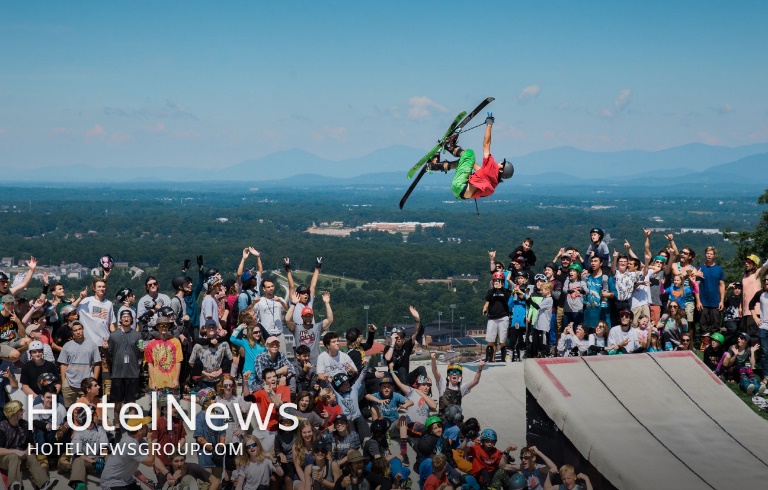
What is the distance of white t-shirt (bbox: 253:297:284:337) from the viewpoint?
12016 mm

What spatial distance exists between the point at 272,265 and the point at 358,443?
125 m

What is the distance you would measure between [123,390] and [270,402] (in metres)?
2.32

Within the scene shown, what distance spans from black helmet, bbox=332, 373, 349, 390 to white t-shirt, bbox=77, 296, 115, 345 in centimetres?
350

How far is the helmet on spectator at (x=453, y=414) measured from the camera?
10.4 meters

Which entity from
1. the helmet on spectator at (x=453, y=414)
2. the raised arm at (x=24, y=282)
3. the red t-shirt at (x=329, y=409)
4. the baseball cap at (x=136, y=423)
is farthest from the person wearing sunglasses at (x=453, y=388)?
the raised arm at (x=24, y=282)

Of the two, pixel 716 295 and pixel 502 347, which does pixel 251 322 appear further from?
pixel 716 295

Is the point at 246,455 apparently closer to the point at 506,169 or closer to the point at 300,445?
the point at 300,445

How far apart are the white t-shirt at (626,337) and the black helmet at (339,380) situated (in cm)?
429

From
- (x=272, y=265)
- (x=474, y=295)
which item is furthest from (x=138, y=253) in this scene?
(x=474, y=295)

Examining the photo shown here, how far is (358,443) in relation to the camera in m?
9.79

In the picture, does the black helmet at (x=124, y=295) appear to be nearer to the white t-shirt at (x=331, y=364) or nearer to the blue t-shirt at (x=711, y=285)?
the white t-shirt at (x=331, y=364)

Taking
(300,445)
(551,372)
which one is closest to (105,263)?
(300,445)

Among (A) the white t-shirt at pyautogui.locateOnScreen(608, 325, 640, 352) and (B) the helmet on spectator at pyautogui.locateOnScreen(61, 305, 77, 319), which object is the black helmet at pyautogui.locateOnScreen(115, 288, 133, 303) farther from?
(A) the white t-shirt at pyautogui.locateOnScreen(608, 325, 640, 352)

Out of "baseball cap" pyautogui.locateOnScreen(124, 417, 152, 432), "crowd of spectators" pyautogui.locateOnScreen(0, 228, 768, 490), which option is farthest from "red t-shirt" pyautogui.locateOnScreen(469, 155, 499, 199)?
"baseball cap" pyautogui.locateOnScreen(124, 417, 152, 432)
